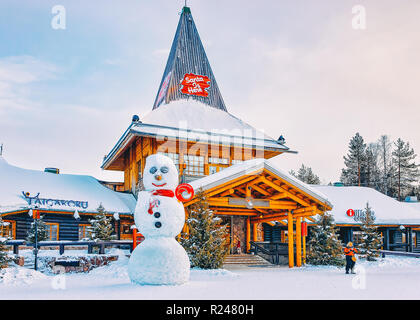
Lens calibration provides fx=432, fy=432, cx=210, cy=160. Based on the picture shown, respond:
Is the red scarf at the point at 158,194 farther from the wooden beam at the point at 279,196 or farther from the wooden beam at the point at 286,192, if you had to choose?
the wooden beam at the point at 279,196

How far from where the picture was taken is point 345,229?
101ft

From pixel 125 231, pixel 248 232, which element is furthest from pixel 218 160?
pixel 125 231

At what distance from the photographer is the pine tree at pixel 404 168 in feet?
178

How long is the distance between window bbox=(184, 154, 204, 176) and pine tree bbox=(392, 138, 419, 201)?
3952 centimetres

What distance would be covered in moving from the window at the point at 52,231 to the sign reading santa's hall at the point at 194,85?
421 inches

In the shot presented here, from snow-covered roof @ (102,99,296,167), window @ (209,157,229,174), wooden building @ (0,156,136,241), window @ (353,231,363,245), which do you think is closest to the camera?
wooden building @ (0,156,136,241)

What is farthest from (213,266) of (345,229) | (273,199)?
(345,229)

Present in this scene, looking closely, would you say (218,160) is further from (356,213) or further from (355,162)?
(355,162)

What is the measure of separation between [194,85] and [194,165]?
21.2 feet

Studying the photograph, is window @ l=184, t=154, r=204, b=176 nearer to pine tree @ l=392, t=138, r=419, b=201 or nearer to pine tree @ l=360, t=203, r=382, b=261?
pine tree @ l=360, t=203, r=382, b=261

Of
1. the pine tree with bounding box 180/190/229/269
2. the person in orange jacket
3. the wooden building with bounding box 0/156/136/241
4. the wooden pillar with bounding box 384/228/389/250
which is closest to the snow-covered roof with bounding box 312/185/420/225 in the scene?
the wooden pillar with bounding box 384/228/389/250

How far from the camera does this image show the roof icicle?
26281 mm
